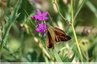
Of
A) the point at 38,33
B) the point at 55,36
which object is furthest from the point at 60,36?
the point at 38,33

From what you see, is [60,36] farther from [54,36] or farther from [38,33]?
[38,33]

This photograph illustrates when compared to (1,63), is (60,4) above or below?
above

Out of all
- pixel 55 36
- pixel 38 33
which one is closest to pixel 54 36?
pixel 55 36

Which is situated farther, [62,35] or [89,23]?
[89,23]

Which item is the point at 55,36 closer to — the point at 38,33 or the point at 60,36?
the point at 60,36

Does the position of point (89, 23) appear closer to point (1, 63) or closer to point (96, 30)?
point (96, 30)

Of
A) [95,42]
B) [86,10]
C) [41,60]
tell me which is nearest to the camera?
[41,60]

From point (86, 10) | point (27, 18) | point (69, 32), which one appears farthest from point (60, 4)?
point (86, 10)

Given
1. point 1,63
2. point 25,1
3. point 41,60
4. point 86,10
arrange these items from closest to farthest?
point 25,1 < point 41,60 < point 1,63 < point 86,10

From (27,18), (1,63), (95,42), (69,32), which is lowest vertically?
(1,63)

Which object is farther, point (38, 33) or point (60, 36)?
point (38, 33)

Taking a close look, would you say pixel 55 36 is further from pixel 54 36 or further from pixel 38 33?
pixel 38 33
